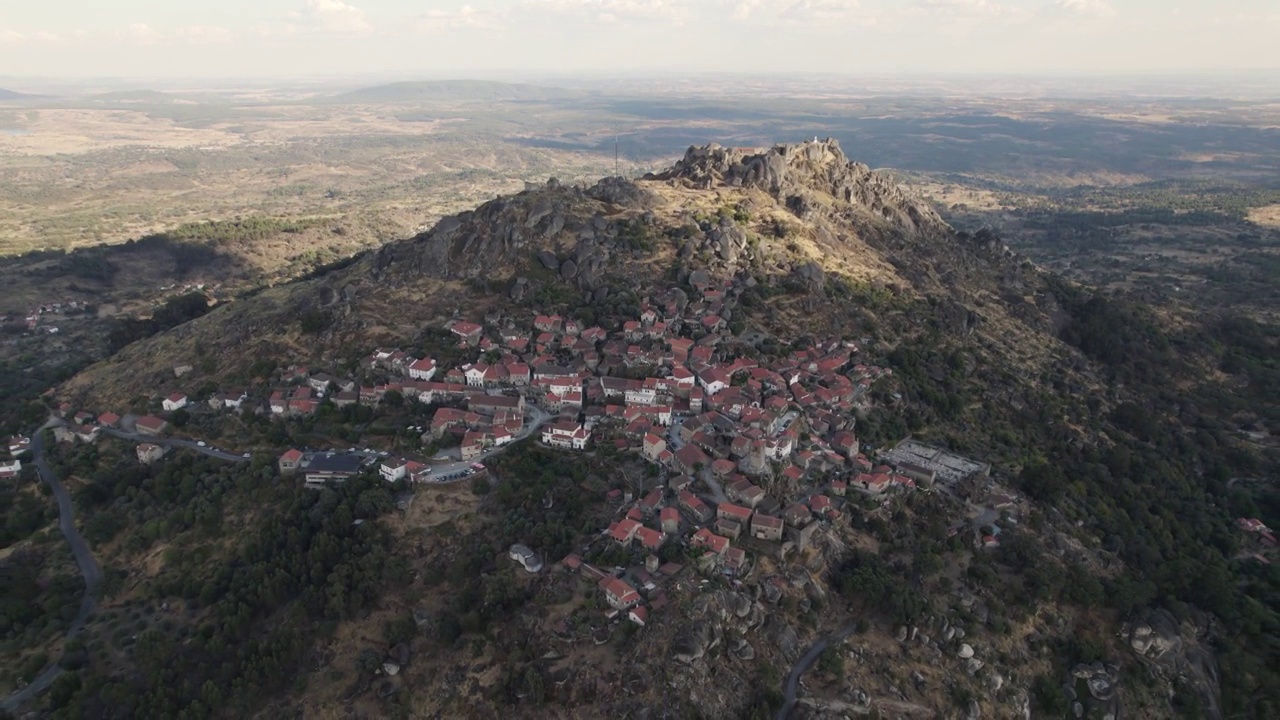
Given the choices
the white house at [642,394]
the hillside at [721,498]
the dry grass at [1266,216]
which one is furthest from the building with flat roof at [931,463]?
the dry grass at [1266,216]

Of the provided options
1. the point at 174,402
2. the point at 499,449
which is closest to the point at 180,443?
the point at 174,402

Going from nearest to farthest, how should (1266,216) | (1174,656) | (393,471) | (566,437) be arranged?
(1174,656)
(393,471)
(566,437)
(1266,216)

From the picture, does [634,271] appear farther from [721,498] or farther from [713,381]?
[721,498]

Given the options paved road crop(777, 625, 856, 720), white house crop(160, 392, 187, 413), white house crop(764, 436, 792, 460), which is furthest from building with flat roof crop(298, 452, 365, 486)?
paved road crop(777, 625, 856, 720)

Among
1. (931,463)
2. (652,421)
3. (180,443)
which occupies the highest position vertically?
(652,421)

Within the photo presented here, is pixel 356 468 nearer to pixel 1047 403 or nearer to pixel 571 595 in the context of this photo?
pixel 571 595

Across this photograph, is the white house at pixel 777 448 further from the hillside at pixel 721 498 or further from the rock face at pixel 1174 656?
the rock face at pixel 1174 656
